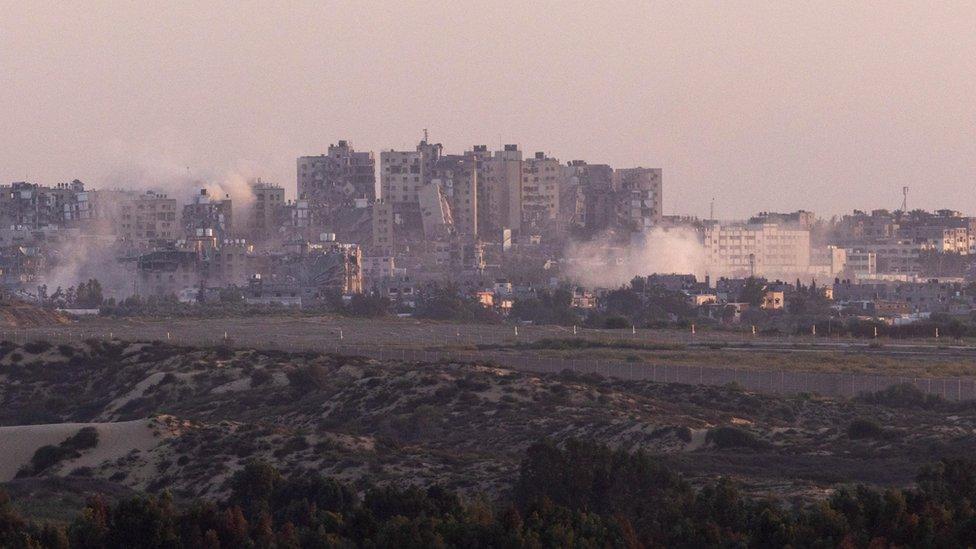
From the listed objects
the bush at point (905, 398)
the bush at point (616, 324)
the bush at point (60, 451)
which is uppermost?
the bush at point (616, 324)

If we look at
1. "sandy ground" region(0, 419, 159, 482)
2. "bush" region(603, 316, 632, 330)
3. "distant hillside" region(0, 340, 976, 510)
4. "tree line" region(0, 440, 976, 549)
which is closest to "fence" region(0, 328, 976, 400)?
"distant hillside" region(0, 340, 976, 510)

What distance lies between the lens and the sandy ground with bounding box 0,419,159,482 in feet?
182

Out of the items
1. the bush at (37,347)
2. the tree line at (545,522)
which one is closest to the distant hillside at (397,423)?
the bush at (37,347)

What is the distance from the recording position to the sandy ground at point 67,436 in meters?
55.4

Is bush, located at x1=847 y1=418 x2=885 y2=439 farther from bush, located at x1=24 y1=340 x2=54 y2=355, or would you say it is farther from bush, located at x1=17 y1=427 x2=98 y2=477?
bush, located at x1=24 y1=340 x2=54 y2=355

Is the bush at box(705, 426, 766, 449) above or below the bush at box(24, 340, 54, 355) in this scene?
below

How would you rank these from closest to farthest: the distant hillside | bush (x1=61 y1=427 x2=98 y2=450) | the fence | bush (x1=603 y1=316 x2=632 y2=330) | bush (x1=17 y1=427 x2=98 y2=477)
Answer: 1. the distant hillside
2. bush (x1=17 y1=427 x2=98 y2=477)
3. bush (x1=61 y1=427 x2=98 y2=450)
4. the fence
5. bush (x1=603 y1=316 x2=632 y2=330)

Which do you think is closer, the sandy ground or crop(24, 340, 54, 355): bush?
the sandy ground

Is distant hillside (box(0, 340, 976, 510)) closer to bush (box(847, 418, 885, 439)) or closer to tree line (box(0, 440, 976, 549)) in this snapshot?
bush (box(847, 418, 885, 439))

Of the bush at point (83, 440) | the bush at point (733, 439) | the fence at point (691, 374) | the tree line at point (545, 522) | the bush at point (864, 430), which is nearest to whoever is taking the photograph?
the tree line at point (545, 522)

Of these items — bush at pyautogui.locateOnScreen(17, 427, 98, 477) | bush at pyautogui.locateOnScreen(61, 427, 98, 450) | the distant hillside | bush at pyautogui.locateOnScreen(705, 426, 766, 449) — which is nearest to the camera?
the distant hillside

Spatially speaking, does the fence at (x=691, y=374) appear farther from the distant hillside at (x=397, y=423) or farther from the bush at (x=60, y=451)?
the bush at (x=60, y=451)

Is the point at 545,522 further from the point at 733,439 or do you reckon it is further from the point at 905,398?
the point at 905,398

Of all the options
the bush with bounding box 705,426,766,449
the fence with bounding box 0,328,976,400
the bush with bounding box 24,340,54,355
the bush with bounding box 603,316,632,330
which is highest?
the bush with bounding box 603,316,632,330
